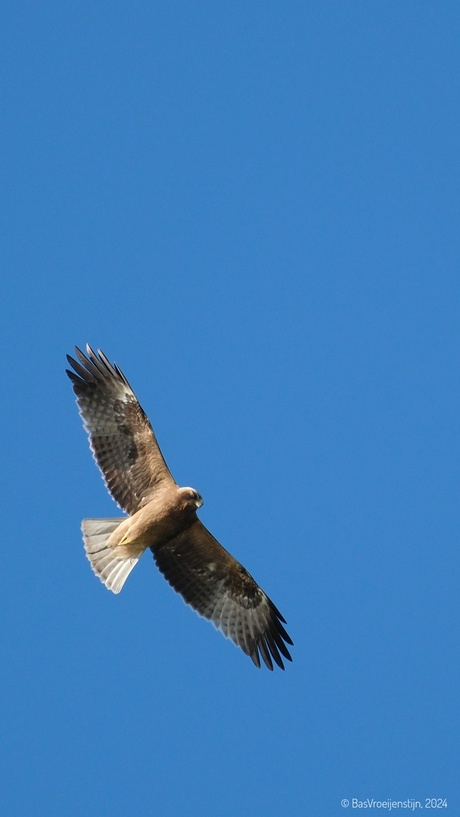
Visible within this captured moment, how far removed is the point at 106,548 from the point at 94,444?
1.02 meters

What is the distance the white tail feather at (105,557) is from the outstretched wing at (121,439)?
30 centimetres

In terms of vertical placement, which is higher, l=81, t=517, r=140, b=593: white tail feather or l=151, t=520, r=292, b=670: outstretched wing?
l=151, t=520, r=292, b=670: outstretched wing

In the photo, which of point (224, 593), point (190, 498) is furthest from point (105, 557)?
point (224, 593)

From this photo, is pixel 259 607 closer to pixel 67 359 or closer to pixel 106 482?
pixel 106 482

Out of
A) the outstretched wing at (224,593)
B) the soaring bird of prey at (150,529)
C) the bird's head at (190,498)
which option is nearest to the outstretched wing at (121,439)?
the soaring bird of prey at (150,529)

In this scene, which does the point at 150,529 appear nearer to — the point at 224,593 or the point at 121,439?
the point at 121,439

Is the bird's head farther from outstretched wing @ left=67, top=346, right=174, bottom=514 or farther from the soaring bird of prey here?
outstretched wing @ left=67, top=346, right=174, bottom=514

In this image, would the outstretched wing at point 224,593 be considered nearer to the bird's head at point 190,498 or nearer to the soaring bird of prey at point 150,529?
the soaring bird of prey at point 150,529

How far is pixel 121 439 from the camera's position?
10227mm

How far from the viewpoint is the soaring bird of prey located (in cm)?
983

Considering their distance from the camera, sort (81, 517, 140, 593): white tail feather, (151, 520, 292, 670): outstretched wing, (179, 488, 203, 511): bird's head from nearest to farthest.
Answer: (179, 488, 203, 511): bird's head → (81, 517, 140, 593): white tail feather → (151, 520, 292, 670): outstretched wing

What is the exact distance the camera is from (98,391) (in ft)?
33.9

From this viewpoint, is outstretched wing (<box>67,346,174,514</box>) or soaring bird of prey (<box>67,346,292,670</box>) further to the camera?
outstretched wing (<box>67,346,174,514</box>)

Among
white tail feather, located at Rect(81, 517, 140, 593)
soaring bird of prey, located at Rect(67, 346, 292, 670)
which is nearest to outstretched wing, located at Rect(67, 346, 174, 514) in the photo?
soaring bird of prey, located at Rect(67, 346, 292, 670)
